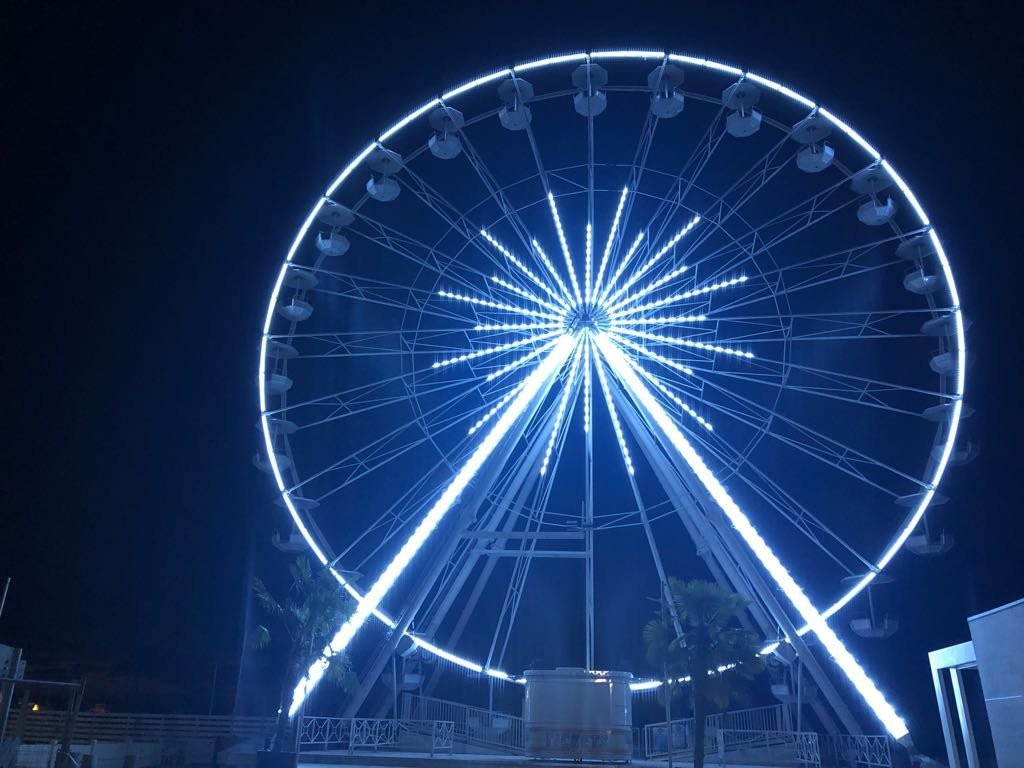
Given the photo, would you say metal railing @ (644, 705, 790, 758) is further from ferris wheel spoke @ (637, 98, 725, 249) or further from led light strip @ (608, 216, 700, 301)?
ferris wheel spoke @ (637, 98, 725, 249)

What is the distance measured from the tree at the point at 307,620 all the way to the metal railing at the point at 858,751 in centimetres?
1141

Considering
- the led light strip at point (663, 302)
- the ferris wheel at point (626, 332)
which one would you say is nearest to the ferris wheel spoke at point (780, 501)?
the ferris wheel at point (626, 332)

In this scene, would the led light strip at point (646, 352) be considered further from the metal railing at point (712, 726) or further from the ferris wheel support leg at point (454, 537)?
the metal railing at point (712, 726)

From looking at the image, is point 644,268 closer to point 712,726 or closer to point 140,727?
point 712,726

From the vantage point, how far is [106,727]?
70.5 feet

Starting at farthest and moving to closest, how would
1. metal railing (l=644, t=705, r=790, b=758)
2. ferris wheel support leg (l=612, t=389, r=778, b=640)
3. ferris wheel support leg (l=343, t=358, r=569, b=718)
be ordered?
metal railing (l=644, t=705, r=790, b=758), ferris wheel support leg (l=612, t=389, r=778, b=640), ferris wheel support leg (l=343, t=358, r=569, b=718)

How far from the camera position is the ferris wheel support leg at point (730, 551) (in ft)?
60.3

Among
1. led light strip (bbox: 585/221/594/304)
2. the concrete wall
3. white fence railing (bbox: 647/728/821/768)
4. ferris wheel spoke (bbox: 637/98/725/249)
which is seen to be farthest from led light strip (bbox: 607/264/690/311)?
white fence railing (bbox: 647/728/821/768)

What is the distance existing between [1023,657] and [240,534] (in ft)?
73.6

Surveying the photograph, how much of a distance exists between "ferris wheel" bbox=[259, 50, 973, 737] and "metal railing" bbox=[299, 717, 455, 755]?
139 cm

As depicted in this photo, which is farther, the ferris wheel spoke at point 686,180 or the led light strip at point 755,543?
the ferris wheel spoke at point 686,180

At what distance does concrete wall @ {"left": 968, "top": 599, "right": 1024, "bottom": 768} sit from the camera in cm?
1184

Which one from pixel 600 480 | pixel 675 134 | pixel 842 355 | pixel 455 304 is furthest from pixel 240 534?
pixel 842 355

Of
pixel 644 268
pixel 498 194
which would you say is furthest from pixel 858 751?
pixel 498 194
